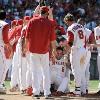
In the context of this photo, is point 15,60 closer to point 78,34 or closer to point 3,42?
point 3,42

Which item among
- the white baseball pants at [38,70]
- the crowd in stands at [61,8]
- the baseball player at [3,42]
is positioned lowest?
the white baseball pants at [38,70]

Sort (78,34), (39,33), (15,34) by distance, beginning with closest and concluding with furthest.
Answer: (39,33), (78,34), (15,34)

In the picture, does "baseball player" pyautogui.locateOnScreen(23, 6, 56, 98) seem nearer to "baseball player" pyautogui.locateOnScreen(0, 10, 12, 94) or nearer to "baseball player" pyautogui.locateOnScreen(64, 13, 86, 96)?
"baseball player" pyautogui.locateOnScreen(64, 13, 86, 96)

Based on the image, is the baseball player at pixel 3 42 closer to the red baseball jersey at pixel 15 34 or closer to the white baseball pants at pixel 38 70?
the red baseball jersey at pixel 15 34

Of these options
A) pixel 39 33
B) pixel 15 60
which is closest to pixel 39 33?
pixel 39 33

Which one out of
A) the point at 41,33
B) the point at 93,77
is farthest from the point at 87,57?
the point at 93,77

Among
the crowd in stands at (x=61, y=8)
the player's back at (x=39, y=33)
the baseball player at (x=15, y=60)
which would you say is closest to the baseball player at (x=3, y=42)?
the baseball player at (x=15, y=60)

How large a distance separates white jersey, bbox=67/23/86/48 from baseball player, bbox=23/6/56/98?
0.81m

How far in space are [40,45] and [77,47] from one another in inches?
46.2

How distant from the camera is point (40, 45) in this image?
11773 mm

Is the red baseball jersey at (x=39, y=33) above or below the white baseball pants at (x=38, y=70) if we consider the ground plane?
above

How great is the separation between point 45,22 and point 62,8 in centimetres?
1460

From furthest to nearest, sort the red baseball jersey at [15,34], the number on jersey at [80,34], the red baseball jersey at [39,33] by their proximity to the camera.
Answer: the red baseball jersey at [15,34], the number on jersey at [80,34], the red baseball jersey at [39,33]

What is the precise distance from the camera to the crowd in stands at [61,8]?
25.2 metres
